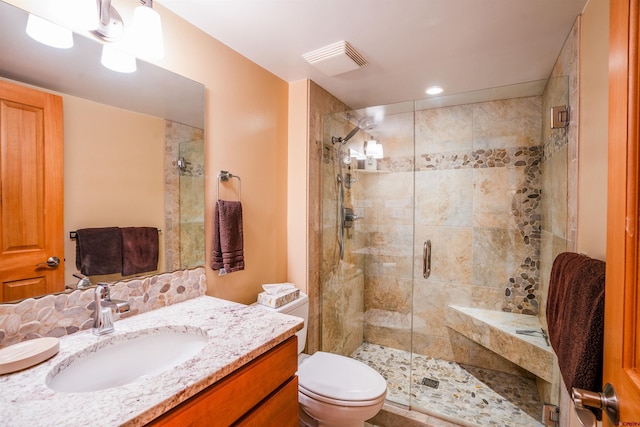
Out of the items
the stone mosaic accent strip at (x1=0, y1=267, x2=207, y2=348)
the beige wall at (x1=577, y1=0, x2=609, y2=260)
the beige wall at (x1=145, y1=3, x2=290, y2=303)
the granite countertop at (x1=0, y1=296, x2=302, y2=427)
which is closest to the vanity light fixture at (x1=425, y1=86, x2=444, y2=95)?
the beige wall at (x1=577, y1=0, x2=609, y2=260)

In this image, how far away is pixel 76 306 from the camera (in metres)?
1.08

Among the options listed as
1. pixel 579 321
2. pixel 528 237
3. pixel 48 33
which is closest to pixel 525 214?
pixel 528 237

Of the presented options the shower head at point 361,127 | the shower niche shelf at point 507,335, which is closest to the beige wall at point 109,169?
the shower head at point 361,127

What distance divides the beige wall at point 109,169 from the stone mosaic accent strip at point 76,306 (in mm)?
78

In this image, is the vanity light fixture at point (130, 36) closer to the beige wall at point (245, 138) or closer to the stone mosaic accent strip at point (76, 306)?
the beige wall at point (245, 138)

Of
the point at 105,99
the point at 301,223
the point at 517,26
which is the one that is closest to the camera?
the point at 105,99

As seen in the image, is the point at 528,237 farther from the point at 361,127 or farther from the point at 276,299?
the point at 276,299

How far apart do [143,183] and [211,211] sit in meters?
0.40

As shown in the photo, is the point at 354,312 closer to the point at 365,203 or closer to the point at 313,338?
the point at 313,338

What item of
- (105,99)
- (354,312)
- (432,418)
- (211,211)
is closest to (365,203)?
(354,312)

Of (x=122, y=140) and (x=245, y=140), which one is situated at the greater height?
(x=245, y=140)

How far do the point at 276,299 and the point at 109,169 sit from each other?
1.11 meters

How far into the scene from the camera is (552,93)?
187 cm

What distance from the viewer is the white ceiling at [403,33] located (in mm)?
1367
